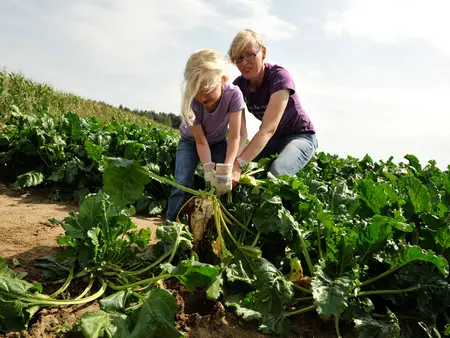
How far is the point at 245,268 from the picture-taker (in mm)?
2932

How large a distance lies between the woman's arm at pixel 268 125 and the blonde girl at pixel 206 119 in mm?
120

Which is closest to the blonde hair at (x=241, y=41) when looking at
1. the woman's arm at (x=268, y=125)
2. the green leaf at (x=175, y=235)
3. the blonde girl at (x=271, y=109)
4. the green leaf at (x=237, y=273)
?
the blonde girl at (x=271, y=109)

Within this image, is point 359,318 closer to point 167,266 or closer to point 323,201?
point 323,201

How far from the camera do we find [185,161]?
3842mm

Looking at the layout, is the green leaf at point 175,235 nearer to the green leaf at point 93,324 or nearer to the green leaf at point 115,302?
the green leaf at point 115,302

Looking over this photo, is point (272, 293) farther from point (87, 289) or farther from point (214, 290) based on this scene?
point (87, 289)

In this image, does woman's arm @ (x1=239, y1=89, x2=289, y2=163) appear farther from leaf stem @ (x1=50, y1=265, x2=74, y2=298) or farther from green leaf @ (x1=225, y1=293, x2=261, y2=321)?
leaf stem @ (x1=50, y1=265, x2=74, y2=298)

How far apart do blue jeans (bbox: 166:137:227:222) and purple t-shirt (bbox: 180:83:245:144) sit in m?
0.15

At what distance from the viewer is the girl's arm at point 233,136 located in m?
3.38

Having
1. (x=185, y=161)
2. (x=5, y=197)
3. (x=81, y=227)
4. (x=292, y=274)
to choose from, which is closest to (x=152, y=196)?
(x=5, y=197)

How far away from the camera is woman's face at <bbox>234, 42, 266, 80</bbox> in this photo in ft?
12.5

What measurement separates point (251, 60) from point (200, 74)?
0.77 m

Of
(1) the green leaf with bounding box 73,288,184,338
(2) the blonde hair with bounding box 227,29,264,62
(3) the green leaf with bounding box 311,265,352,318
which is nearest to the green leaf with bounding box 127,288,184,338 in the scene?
(1) the green leaf with bounding box 73,288,184,338

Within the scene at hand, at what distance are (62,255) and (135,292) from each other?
65 centimetres
